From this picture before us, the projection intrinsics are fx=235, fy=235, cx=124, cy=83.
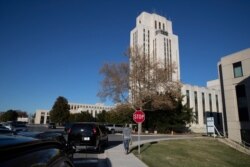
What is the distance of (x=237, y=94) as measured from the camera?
3553 cm

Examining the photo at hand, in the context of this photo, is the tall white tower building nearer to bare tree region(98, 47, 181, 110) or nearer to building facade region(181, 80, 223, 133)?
building facade region(181, 80, 223, 133)

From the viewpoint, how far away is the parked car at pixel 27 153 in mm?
1526

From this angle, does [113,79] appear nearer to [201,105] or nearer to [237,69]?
[237,69]

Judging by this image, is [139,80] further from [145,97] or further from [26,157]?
[26,157]

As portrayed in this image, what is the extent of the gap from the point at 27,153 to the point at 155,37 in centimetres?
13344

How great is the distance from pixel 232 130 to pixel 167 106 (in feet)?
36.7

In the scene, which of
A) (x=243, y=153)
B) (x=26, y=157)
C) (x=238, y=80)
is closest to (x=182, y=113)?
(x=238, y=80)

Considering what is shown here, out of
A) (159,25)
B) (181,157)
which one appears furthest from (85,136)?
(159,25)

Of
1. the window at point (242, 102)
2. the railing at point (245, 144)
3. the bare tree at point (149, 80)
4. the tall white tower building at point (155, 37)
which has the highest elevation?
the tall white tower building at point (155, 37)

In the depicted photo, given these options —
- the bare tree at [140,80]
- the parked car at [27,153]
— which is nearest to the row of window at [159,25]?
the bare tree at [140,80]

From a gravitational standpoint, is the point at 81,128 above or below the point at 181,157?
above

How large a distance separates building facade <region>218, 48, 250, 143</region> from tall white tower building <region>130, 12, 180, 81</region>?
88209mm

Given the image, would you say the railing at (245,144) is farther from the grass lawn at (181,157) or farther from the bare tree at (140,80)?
the bare tree at (140,80)

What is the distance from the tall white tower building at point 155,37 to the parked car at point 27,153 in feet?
409
